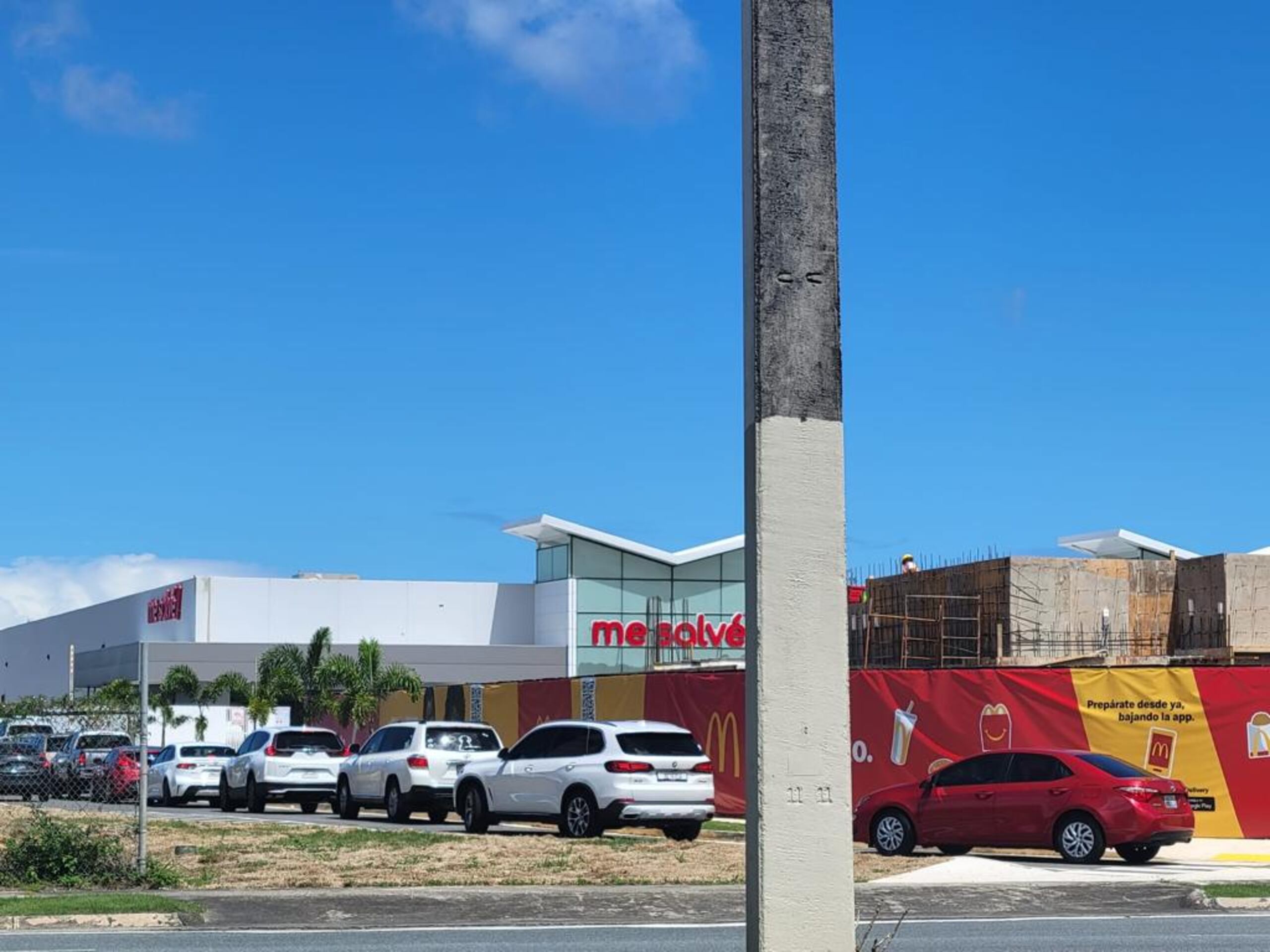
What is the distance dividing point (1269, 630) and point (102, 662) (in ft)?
191

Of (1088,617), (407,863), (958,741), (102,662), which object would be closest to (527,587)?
(102,662)

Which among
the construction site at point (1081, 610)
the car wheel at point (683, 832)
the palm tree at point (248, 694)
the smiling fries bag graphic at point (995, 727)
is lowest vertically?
the car wheel at point (683, 832)

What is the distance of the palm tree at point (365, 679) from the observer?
2360 inches

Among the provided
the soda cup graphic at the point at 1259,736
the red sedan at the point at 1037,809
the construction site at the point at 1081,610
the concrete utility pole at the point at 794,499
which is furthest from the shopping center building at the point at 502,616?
the concrete utility pole at the point at 794,499

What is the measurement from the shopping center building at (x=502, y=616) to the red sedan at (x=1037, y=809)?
50921 millimetres

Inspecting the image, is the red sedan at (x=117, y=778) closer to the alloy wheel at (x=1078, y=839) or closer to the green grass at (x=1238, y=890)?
the alloy wheel at (x=1078, y=839)

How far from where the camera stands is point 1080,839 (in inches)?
826

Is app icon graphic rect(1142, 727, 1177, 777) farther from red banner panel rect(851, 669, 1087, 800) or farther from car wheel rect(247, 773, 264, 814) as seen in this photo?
car wheel rect(247, 773, 264, 814)

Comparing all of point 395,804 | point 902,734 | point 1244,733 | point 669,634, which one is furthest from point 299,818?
point 669,634

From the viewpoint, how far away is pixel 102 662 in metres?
82.2

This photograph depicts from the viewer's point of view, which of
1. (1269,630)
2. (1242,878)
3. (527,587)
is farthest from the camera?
(527,587)

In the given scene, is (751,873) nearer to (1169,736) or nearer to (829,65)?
(829,65)

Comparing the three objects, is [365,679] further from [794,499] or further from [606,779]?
[794,499]

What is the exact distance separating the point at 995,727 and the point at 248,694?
48216mm
